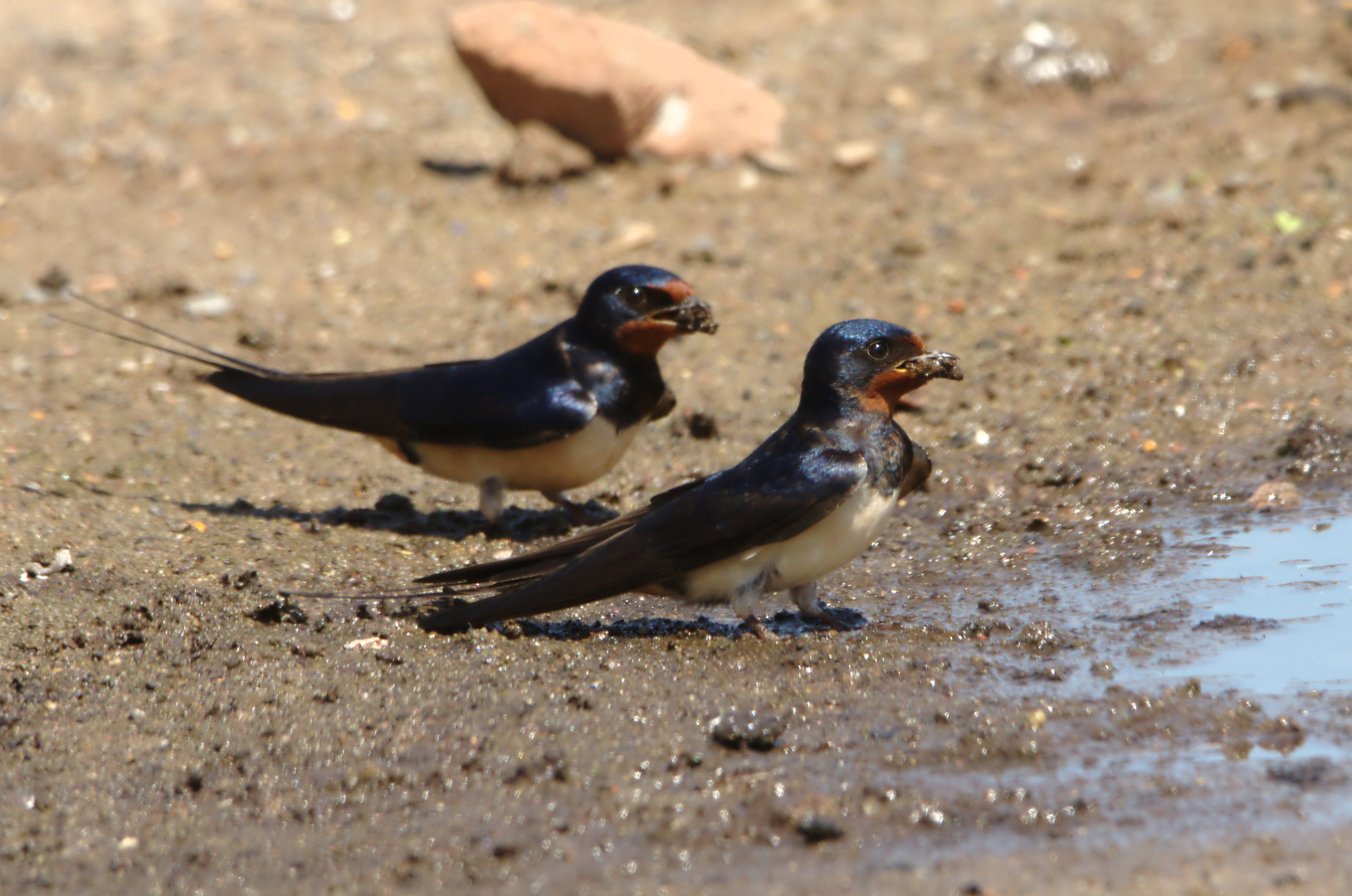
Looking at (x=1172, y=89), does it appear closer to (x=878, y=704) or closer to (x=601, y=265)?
(x=601, y=265)

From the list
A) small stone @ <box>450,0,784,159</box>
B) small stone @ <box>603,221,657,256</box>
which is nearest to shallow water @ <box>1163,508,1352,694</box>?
small stone @ <box>603,221,657,256</box>

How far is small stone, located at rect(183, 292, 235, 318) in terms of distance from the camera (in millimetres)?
7668

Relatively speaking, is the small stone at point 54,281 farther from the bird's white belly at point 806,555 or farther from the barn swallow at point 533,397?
the bird's white belly at point 806,555

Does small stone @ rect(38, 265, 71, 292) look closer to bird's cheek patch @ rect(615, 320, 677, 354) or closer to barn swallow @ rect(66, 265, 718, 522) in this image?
barn swallow @ rect(66, 265, 718, 522)

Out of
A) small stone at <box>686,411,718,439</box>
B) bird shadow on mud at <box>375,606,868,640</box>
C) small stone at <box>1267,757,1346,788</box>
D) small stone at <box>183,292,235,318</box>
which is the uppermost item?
small stone at <box>1267,757,1346,788</box>

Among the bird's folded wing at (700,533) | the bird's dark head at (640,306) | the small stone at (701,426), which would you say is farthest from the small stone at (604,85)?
the bird's folded wing at (700,533)

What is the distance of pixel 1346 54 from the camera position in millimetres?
9188

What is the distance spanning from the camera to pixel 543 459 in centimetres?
543

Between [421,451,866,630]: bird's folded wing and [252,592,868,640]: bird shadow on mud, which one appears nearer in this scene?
[421,451,866,630]: bird's folded wing

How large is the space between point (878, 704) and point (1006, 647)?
1.90 ft

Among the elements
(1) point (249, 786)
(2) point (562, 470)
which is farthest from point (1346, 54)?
(1) point (249, 786)

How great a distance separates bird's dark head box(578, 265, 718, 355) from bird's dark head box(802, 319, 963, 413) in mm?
1084

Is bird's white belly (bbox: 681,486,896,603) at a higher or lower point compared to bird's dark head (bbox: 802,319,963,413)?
lower

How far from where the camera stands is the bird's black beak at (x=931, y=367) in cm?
432
